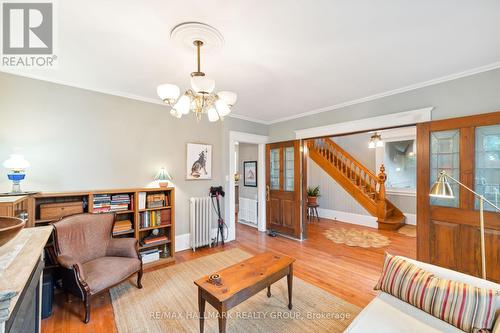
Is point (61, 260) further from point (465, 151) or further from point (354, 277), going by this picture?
point (465, 151)

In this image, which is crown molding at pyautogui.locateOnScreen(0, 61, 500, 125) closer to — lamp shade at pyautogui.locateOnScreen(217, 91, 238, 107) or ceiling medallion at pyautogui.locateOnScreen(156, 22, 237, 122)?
ceiling medallion at pyautogui.locateOnScreen(156, 22, 237, 122)

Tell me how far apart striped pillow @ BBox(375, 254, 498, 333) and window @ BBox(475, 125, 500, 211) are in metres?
1.60

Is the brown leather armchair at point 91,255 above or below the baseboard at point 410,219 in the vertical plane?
above

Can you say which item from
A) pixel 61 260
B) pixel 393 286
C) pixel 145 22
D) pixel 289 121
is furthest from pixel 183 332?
pixel 289 121

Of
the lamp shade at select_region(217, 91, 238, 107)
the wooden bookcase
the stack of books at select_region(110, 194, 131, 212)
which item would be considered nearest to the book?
the wooden bookcase

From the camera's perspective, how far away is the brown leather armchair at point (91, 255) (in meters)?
2.00

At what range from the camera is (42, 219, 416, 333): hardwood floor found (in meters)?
2.01

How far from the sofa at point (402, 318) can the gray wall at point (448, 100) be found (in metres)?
2.10

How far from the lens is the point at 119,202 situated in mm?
2900

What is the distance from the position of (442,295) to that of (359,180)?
5181mm

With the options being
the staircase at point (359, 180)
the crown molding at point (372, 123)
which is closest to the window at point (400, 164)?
the staircase at point (359, 180)

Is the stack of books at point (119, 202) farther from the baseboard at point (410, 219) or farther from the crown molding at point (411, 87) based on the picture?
the baseboard at point (410, 219)

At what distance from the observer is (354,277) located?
2.84 metres

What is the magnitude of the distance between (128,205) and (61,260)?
101cm
